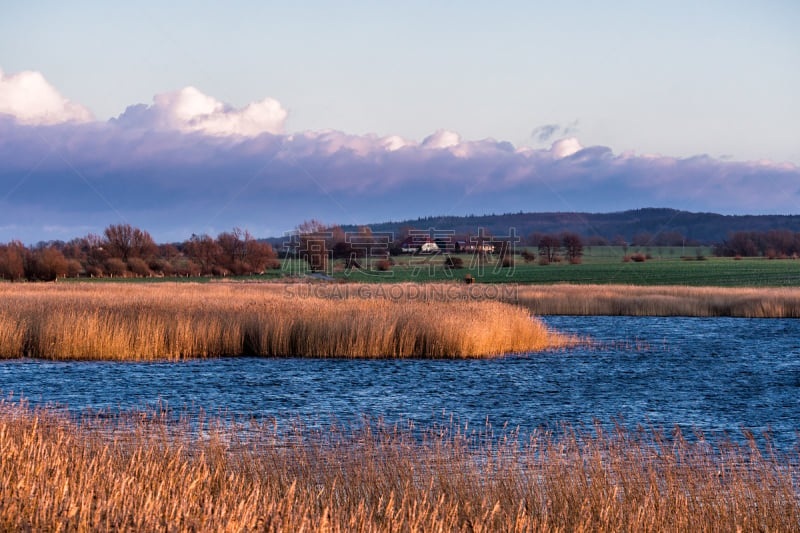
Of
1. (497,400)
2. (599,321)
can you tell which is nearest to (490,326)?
(497,400)

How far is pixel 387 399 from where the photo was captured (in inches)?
672

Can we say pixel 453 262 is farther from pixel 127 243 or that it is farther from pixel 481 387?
pixel 481 387

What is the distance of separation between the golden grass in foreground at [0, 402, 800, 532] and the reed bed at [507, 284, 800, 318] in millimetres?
31470

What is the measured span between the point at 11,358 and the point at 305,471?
15332 mm

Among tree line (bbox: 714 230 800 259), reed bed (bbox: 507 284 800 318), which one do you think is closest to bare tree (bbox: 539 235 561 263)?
tree line (bbox: 714 230 800 259)

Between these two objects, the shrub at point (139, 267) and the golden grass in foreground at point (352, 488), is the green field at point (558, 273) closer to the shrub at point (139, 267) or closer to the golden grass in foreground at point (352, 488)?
the shrub at point (139, 267)

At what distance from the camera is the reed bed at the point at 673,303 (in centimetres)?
4138

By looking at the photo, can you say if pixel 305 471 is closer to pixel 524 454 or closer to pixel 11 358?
pixel 524 454

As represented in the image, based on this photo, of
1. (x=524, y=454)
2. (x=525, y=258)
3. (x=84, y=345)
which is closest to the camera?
(x=524, y=454)

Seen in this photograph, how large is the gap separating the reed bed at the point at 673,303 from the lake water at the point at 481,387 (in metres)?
15.1

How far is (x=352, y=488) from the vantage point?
8664 mm

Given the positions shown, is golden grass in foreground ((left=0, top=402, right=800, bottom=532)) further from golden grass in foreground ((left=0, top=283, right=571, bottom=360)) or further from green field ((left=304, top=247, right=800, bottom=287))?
green field ((left=304, top=247, right=800, bottom=287))

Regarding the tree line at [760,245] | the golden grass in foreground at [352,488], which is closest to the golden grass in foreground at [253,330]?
the golden grass in foreground at [352,488]

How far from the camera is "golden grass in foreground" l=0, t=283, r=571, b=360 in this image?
73.6ft
